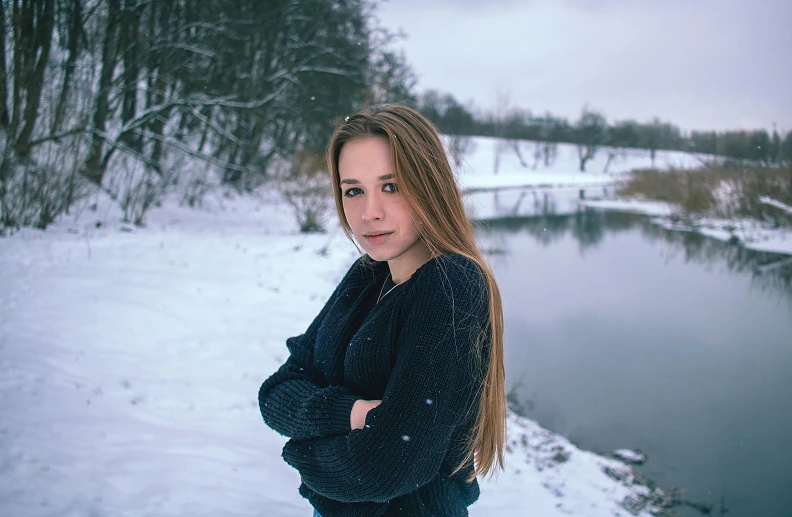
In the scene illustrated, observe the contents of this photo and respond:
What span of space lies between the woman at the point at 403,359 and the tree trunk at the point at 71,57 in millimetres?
9151

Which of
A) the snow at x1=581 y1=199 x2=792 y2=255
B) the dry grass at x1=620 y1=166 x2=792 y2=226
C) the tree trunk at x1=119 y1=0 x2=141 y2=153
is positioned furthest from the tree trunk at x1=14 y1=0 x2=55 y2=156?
the dry grass at x1=620 y1=166 x2=792 y2=226

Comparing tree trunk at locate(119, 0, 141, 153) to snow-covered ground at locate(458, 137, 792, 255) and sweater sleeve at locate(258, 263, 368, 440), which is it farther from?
sweater sleeve at locate(258, 263, 368, 440)

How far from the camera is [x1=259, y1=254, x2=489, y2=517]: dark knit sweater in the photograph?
44.8 inches

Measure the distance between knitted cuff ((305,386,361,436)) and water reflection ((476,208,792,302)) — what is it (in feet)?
20.1

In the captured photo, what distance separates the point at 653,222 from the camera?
64.8 feet

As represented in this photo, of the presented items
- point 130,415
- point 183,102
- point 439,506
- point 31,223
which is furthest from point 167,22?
point 439,506

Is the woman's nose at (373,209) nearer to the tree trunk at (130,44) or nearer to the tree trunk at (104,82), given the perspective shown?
the tree trunk at (104,82)

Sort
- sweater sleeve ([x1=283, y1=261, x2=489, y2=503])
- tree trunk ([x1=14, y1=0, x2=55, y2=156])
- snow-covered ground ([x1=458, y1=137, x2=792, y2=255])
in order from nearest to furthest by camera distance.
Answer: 1. sweater sleeve ([x1=283, y1=261, x2=489, y2=503])
2. tree trunk ([x1=14, y1=0, x2=55, y2=156])
3. snow-covered ground ([x1=458, y1=137, x2=792, y2=255])

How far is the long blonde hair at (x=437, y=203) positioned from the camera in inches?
50.7

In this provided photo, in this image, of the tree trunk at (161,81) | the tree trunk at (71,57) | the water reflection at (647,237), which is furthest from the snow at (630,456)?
the tree trunk at (161,81)

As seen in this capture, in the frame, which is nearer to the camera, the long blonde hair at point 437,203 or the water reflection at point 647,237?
the long blonde hair at point 437,203

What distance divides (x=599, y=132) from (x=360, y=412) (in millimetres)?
57431

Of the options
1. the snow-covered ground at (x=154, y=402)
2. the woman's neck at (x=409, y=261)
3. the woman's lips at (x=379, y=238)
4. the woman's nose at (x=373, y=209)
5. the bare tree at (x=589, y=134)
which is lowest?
the snow-covered ground at (x=154, y=402)

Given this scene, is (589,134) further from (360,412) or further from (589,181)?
(360,412)
